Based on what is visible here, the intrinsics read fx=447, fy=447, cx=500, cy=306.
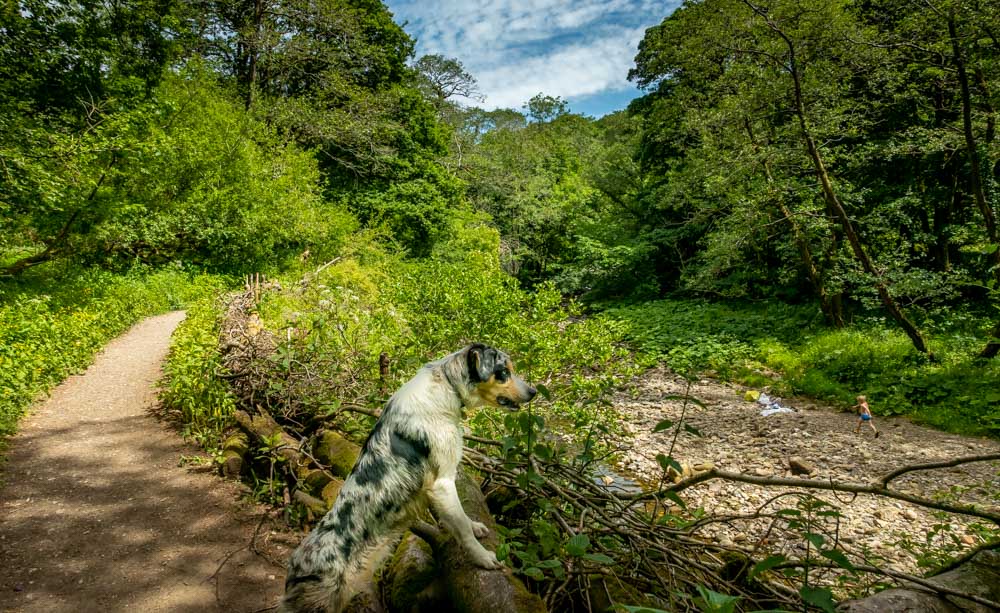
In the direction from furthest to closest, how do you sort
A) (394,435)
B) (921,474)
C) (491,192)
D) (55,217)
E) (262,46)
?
(491,192), (262,46), (55,217), (921,474), (394,435)

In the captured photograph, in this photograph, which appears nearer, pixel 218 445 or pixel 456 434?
pixel 456 434

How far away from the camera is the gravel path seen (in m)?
6.21

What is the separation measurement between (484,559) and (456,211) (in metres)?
21.3

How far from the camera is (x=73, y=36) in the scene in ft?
29.3

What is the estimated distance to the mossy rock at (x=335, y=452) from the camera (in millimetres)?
4441

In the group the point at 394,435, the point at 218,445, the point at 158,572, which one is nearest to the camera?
the point at 394,435

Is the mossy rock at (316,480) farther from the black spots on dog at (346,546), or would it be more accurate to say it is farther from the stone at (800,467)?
the stone at (800,467)

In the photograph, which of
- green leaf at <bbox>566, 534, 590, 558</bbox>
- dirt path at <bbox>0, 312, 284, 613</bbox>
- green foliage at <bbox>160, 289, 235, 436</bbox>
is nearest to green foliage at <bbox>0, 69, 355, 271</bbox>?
green foliage at <bbox>160, 289, 235, 436</bbox>

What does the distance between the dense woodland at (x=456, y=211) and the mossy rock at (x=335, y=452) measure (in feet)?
1.43

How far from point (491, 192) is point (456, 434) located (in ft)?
90.3

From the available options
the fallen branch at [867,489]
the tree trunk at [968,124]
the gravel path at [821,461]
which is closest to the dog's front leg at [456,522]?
the fallen branch at [867,489]

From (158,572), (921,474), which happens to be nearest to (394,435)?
(158,572)

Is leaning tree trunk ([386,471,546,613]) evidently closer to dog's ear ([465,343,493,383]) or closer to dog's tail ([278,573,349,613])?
dog's tail ([278,573,349,613])

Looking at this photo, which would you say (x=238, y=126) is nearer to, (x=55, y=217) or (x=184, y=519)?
(x=55, y=217)
